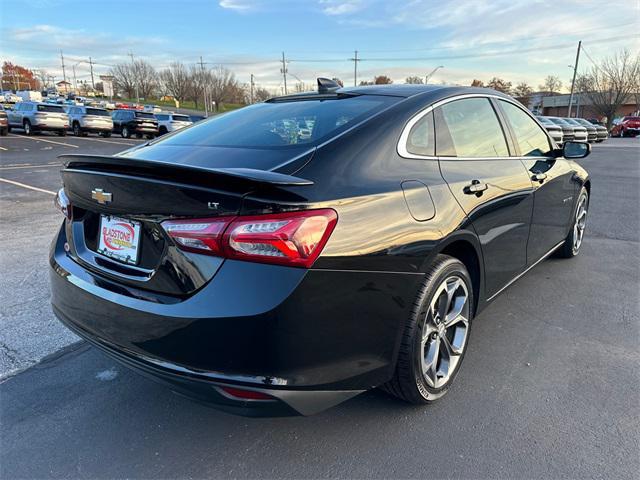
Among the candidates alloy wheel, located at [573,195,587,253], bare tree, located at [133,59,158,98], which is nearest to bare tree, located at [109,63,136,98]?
bare tree, located at [133,59,158,98]

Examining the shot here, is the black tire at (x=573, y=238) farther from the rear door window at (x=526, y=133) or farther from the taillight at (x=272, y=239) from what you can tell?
the taillight at (x=272, y=239)

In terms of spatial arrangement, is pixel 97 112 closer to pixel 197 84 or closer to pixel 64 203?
pixel 64 203

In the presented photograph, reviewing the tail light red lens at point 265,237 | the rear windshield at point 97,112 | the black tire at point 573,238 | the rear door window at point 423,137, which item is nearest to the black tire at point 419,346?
the rear door window at point 423,137

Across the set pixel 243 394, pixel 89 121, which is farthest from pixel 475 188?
pixel 89 121

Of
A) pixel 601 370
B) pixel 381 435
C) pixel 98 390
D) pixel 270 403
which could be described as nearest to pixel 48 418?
pixel 98 390

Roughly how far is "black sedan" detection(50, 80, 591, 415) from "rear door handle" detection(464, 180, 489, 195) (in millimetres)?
11

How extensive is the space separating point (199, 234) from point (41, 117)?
28656mm

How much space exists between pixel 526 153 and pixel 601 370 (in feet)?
5.46

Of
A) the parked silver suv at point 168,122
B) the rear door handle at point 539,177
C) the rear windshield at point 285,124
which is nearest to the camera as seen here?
the rear windshield at point 285,124

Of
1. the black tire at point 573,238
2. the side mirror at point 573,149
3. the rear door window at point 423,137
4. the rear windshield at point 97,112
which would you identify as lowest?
the black tire at point 573,238

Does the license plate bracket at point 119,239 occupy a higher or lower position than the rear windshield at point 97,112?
lower

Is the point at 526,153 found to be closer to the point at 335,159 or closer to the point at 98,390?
the point at 335,159

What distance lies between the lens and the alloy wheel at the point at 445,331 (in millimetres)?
2457

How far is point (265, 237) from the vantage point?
1.74 m
